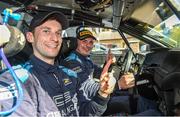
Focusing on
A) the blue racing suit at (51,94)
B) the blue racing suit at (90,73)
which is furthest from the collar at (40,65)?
the blue racing suit at (90,73)

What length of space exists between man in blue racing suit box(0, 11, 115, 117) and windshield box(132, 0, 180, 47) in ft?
3.24

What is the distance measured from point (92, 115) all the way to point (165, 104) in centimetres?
78

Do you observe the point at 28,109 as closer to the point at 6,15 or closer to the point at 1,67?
the point at 1,67

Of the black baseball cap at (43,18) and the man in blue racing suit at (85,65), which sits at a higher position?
the black baseball cap at (43,18)

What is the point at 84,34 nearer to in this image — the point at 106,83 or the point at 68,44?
the point at 68,44

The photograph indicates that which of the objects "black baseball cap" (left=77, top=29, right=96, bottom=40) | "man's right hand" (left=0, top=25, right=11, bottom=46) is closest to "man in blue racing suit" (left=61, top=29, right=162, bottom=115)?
"black baseball cap" (left=77, top=29, right=96, bottom=40)

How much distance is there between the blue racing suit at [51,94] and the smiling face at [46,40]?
6 cm

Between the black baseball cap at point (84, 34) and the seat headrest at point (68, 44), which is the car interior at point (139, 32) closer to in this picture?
the seat headrest at point (68, 44)

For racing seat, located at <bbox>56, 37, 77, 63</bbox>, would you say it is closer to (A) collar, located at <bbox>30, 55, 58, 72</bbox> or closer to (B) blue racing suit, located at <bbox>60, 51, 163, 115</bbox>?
(B) blue racing suit, located at <bbox>60, 51, 163, 115</bbox>

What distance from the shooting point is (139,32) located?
12.8ft

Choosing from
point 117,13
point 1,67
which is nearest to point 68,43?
point 117,13

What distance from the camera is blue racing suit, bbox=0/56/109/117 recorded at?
1.98 metres

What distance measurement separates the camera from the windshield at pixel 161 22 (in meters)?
3.19

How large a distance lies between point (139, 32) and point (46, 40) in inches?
66.8
